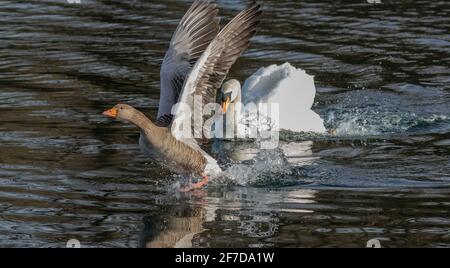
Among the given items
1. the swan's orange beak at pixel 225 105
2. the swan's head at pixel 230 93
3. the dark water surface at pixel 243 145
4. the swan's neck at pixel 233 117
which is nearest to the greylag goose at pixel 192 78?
the dark water surface at pixel 243 145

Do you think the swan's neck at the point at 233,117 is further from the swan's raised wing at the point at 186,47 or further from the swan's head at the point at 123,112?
the swan's head at the point at 123,112

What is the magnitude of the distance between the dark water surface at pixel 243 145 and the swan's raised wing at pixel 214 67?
25.1 inches

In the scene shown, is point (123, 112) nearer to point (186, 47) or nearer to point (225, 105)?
point (186, 47)

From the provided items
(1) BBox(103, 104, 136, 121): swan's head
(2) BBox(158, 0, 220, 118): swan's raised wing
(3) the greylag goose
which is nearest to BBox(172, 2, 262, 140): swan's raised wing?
(3) the greylag goose

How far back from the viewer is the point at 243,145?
12.1 metres

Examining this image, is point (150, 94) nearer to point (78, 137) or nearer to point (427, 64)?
point (78, 137)

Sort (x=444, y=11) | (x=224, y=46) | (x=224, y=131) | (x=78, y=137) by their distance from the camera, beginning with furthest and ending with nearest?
(x=444, y=11)
(x=224, y=131)
(x=78, y=137)
(x=224, y=46)

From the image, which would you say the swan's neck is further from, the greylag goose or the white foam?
the greylag goose

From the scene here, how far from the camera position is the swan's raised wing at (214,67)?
970cm
